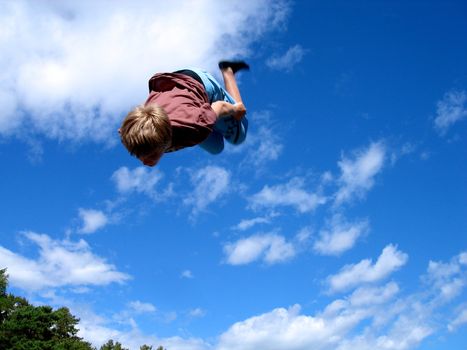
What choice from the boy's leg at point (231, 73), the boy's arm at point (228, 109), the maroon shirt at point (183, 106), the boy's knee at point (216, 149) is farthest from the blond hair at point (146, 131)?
the boy's leg at point (231, 73)

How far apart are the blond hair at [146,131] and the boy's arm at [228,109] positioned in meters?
0.77

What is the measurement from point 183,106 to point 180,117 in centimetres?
16

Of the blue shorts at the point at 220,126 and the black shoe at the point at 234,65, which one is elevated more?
the black shoe at the point at 234,65

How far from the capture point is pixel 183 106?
423 centimetres

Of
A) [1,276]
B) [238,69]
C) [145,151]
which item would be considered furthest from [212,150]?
[1,276]

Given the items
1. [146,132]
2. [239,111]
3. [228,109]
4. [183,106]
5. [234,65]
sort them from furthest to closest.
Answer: [234,65] < [239,111] < [228,109] < [183,106] < [146,132]

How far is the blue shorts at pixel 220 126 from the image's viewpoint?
197 inches

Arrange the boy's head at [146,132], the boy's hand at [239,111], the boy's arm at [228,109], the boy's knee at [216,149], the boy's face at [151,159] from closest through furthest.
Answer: the boy's head at [146,132]
the boy's face at [151,159]
the boy's arm at [228,109]
the boy's hand at [239,111]
the boy's knee at [216,149]

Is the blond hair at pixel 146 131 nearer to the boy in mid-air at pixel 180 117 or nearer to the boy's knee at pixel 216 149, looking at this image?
the boy in mid-air at pixel 180 117

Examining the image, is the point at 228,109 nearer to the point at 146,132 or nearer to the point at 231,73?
the point at 231,73

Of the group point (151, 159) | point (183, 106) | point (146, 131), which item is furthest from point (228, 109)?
point (146, 131)

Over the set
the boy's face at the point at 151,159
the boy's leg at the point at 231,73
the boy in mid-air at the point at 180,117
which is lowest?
the boy's face at the point at 151,159

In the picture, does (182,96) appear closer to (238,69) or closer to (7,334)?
(238,69)

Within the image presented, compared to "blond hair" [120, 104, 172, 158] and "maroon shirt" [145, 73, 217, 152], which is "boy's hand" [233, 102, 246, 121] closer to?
"maroon shirt" [145, 73, 217, 152]
